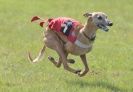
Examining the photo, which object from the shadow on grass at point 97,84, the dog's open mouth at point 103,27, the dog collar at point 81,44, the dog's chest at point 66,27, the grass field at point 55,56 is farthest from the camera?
the dog's chest at point 66,27

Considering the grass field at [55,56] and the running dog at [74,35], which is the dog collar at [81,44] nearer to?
the running dog at [74,35]

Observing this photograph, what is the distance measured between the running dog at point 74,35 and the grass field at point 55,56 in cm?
52

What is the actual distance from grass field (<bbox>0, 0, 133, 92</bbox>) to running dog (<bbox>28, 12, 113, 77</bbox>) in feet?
1.71

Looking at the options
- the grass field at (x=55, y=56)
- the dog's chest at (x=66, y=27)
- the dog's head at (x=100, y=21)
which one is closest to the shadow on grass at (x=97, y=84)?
the grass field at (x=55, y=56)

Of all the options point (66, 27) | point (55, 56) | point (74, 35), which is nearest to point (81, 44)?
point (74, 35)

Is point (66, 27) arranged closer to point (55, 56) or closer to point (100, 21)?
point (100, 21)

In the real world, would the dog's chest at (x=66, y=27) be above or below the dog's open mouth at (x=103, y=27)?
below

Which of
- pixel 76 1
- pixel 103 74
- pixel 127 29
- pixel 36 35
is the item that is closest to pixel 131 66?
pixel 103 74

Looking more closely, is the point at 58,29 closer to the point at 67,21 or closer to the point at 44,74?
the point at 67,21

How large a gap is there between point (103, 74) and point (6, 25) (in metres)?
8.83

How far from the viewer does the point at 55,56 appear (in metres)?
14.2

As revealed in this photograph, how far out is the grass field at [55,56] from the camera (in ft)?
33.8

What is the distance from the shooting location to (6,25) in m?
20.0

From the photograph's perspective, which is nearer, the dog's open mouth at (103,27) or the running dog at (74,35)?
the dog's open mouth at (103,27)
